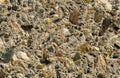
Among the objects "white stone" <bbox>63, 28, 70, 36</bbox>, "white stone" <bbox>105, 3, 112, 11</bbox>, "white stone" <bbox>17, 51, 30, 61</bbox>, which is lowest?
"white stone" <bbox>17, 51, 30, 61</bbox>

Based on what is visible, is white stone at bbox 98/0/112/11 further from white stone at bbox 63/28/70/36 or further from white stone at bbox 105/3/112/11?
white stone at bbox 63/28/70/36

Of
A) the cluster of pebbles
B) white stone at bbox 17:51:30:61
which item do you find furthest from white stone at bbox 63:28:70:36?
white stone at bbox 17:51:30:61

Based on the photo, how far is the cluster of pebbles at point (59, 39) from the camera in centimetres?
319

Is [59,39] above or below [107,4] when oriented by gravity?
below

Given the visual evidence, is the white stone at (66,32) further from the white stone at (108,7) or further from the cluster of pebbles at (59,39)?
the white stone at (108,7)

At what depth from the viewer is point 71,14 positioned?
11.5 ft

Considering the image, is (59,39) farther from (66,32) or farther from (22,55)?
(22,55)

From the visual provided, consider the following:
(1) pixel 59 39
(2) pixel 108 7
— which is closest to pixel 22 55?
(1) pixel 59 39

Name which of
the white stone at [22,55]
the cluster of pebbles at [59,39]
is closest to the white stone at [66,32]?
the cluster of pebbles at [59,39]

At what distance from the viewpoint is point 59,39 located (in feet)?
11.0

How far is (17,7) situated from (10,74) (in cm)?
53

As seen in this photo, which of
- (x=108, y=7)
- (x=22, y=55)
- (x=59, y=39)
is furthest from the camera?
(x=108, y=7)

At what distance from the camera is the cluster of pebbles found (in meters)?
3.19

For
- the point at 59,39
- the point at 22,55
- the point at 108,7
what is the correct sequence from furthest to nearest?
the point at 108,7, the point at 59,39, the point at 22,55
